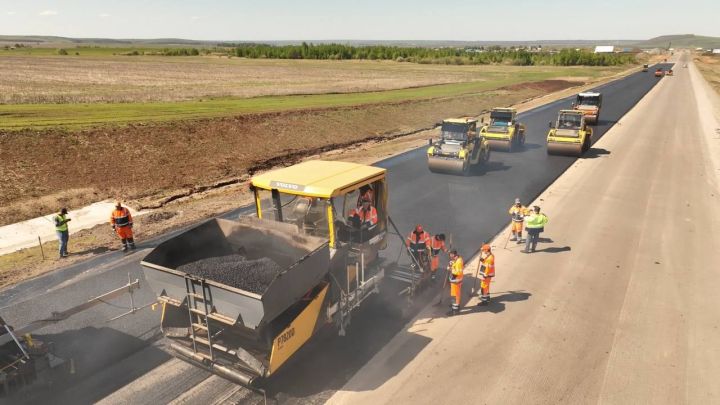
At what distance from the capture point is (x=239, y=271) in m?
6.88

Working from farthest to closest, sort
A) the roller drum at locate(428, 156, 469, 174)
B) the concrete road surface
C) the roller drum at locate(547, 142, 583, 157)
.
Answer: the roller drum at locate(547, 142, 583, 157)
the roller drum at locate(428, 156, 469, 174)
the concrete road surface

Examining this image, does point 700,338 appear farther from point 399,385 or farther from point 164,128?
point 164,128

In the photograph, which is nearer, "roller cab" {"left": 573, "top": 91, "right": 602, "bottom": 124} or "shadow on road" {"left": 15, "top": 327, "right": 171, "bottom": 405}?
"shadow on road" {"left": 15, "top": 327, "right": 171, "bottom": 405}

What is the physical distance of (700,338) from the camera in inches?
326

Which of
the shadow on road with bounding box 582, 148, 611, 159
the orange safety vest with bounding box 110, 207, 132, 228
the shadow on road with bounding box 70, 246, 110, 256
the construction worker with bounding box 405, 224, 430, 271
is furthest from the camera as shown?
the shadow on road with bounding box 582, 148, 611, 159

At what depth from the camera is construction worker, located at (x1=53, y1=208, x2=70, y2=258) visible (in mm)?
11273

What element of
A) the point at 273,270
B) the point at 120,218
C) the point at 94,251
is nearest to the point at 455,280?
the point at 273,270

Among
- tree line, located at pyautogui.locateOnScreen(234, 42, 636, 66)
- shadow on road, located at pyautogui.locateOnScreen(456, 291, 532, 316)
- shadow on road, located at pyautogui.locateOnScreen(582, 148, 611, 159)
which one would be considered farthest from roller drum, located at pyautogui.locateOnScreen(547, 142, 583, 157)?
tree line, located at pyautogui.locateOnScreen(234, 42, 636, 66)

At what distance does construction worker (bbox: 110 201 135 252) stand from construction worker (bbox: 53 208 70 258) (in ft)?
3.54

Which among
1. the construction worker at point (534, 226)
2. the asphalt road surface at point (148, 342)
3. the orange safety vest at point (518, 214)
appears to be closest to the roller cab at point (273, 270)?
the asphalt road surface at point (148, 342)

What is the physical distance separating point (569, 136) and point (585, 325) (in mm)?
15652

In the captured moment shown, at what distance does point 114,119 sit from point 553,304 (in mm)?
25028

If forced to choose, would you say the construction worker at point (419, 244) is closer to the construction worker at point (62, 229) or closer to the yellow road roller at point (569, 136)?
the construction worker at point (62, 229)

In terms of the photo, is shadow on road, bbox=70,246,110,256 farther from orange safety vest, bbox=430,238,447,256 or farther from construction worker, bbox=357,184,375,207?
orange safety vest, bbox=430,238,447,256
